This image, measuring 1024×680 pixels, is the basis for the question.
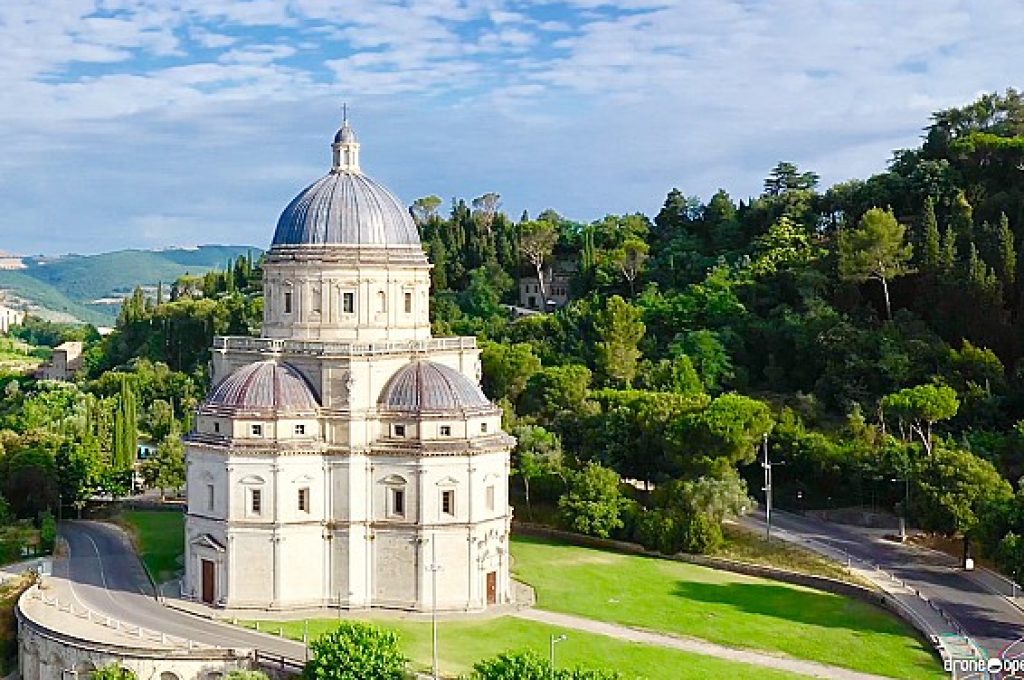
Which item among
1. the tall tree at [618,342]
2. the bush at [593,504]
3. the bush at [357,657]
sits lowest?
the bush at [357,657]

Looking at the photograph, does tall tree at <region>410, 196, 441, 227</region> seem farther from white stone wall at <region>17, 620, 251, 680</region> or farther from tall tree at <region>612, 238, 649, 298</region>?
white stone wall at <region>17, 620, 251, 680</region>

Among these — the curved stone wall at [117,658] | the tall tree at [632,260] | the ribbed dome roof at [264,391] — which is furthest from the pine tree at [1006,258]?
the curved stone wall at [117,658]

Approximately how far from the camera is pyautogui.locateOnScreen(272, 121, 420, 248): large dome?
53.2 metres

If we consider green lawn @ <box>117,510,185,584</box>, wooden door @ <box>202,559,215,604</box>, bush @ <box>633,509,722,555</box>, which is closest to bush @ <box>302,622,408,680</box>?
wooden door @ <box>202,559,215,604</box>

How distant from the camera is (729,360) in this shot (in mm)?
87188

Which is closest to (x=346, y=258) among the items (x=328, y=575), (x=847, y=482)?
(x=328, y=575)

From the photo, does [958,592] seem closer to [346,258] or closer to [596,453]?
[596,453]

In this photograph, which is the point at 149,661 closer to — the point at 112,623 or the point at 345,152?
the point at 112,623

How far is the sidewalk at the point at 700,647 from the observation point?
142ft

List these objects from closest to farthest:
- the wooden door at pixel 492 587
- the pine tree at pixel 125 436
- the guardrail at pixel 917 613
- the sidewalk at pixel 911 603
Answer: the guardrail at pixel 917 613 < the sidewalk at pixel 911 603 < the wooden door at pixel 492 587 < the pine tree at pixel 125 436

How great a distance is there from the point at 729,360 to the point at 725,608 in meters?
38.2

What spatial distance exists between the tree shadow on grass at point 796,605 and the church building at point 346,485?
9175 millimetres

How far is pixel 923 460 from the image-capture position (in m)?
61.0

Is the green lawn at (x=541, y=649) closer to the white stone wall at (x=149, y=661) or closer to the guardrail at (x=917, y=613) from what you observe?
the white stone wall at (x=149, y=661)
